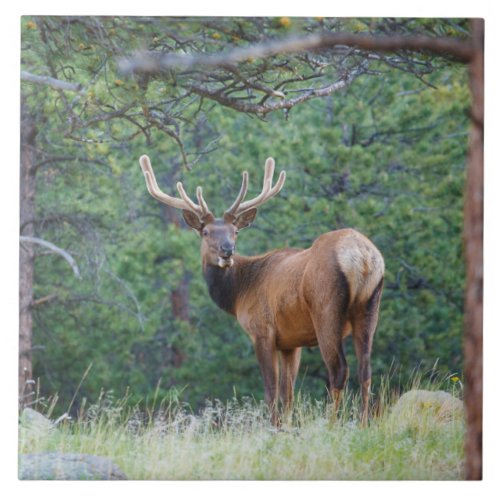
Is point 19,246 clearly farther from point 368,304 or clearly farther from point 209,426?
point 368,304

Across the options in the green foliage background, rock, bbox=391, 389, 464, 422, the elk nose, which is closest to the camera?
rock, bbox=391, 389, 464, 422

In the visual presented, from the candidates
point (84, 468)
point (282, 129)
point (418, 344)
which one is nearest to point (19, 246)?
point (84, 468)

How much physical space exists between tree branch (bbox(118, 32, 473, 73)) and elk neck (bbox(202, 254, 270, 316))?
5.17 feet

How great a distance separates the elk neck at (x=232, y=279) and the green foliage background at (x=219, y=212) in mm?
759

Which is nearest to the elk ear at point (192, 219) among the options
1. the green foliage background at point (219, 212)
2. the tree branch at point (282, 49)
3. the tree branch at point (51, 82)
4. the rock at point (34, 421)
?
the green foliage background at point (219, 212)

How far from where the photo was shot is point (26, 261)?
25.8ft

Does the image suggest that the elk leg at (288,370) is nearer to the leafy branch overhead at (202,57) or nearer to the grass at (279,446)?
the grass at (279,446)

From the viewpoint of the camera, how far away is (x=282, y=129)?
10539mm

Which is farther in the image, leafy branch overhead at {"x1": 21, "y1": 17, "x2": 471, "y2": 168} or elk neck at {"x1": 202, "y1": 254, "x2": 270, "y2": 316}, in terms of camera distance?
elk neck at {"x1": 202, "y1": 254, "x2": 270, "y2": 316}

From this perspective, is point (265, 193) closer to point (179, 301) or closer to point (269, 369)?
point (269, 369)

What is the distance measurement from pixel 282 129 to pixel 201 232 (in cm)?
291

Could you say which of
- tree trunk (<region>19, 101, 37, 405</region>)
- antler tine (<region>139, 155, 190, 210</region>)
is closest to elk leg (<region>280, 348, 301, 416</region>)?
antler tine (<region>139, 155, 190, 210</region>)

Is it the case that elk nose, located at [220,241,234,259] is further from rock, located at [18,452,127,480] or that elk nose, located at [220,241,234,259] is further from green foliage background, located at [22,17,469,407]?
rock, located at [18,452,127,480]

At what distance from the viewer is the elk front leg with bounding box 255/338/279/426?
24.9 feet
